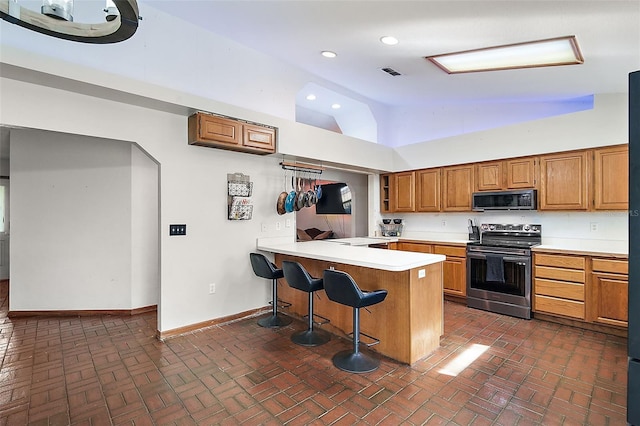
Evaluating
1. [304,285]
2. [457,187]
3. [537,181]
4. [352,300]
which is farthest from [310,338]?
[537,181]

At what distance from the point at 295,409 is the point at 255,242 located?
2174 millimetres

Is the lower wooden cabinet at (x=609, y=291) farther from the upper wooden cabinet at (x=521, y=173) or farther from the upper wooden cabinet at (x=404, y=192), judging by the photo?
the upper wooden cabinet at (x=404, y=192)

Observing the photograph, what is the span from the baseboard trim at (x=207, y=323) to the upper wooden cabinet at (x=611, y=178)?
4.08m

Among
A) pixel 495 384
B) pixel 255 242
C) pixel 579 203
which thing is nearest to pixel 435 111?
pixel 579 203

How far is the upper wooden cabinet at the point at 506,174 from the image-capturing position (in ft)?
13.5

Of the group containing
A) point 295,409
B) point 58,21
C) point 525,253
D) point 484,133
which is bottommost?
point 295,409

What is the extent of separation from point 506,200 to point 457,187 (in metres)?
0.72

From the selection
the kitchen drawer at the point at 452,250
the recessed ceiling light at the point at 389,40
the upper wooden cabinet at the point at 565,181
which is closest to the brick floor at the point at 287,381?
the kitchen drawer at the point at 452,250

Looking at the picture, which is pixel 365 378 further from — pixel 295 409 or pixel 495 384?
pixel 495 384

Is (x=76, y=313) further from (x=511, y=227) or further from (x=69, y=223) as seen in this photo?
(x=511, y=227)

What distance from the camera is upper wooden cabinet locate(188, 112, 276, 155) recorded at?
3.18 m

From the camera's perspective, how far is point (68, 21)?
134 centimetres

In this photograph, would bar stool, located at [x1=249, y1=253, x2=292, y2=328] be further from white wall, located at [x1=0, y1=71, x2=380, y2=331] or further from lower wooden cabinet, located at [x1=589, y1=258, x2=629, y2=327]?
lower wooden cabinet, located at [x1=589, y1=258, x2=629, y2=327]

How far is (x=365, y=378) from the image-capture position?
2443mm
